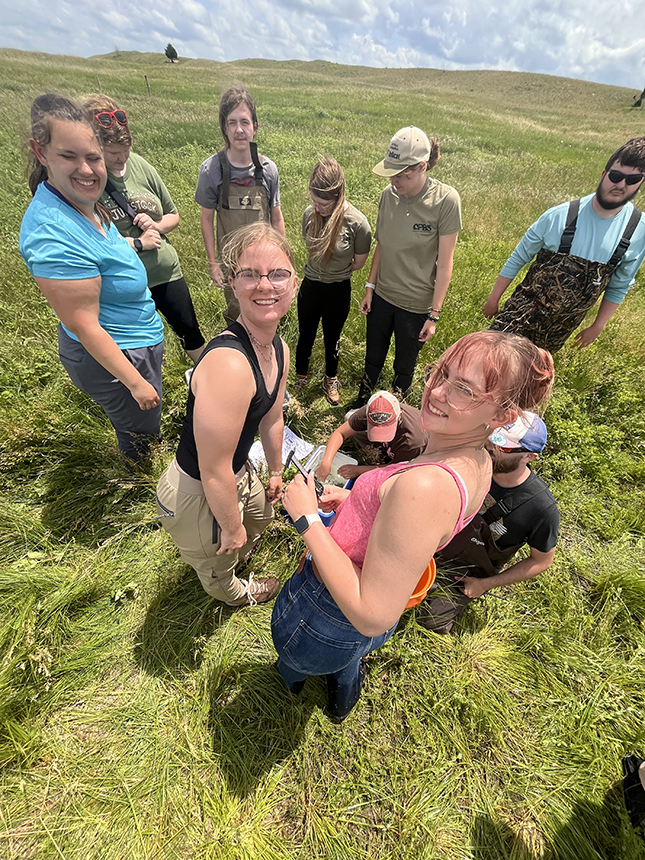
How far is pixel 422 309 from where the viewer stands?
3354 mm

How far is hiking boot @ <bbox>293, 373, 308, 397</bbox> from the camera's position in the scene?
4195mm

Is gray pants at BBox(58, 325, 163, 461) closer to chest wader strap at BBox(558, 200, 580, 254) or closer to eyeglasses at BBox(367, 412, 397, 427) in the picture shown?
eyeglasses at BBox(367, 412, 397, 427)

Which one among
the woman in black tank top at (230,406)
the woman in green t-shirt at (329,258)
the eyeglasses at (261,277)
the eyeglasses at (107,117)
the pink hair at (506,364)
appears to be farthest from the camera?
the woman in green t-shirt at (329,258)

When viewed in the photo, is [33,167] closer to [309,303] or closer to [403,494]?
[309,303]

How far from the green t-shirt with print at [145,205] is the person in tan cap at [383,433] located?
209cm

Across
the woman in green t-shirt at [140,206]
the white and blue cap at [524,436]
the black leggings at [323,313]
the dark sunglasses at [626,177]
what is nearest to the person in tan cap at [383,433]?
the white and blue cap at [524,436]

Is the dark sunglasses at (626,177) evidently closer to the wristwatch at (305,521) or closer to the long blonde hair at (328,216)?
the long blonde hair at (328,216)

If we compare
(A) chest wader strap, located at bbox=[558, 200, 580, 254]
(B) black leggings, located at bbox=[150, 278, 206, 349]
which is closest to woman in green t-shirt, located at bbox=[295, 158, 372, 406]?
(B) black leggings, located at bbox=[150, 278, 206, 349]

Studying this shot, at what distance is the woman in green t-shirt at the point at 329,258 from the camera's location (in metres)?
3.15

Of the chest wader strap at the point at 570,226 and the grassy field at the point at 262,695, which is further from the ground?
the chest wader strap at the point at 570,226

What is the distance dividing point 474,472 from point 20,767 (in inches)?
99.5

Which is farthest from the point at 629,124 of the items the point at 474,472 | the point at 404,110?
the point at 474,472

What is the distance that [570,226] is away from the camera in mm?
3016

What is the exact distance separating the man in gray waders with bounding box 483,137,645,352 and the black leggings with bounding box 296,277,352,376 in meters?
1.51
